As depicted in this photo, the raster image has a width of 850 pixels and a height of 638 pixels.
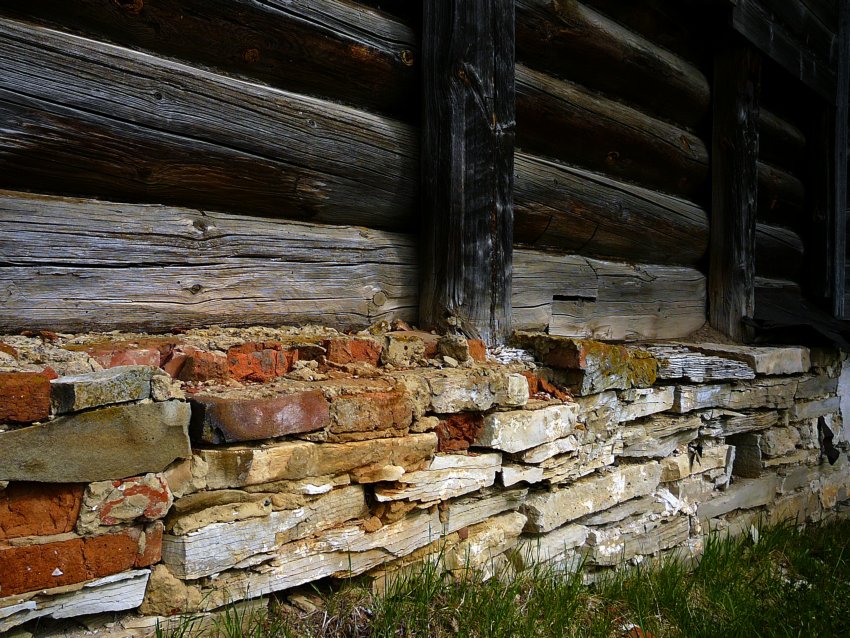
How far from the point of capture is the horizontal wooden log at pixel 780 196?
444cm

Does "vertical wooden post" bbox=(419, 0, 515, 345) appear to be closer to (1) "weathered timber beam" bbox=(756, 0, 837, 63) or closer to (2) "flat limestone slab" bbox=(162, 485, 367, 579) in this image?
(2) "flat limestone slab" bbox=(162, 485, 367, 579)

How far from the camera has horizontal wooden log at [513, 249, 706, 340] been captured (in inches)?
110

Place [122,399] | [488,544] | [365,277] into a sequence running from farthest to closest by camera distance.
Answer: [365,277]
[488,544]
[122,399]

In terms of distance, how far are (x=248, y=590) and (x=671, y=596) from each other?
157cm

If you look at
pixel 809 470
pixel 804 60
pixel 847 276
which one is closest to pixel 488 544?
pixel 809 470

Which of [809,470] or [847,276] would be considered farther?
[847,276]

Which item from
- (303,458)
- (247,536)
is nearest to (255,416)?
(303,458)

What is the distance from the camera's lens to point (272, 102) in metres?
2.00

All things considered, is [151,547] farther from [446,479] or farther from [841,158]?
[841,158]

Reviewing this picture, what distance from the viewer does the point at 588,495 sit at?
2400 mm

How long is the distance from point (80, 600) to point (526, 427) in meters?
1.34

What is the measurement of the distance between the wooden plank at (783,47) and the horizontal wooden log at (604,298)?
148 cm

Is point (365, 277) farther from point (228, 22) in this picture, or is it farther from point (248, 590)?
point (248, 590)

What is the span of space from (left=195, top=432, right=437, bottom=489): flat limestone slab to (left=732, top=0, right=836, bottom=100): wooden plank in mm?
3346
